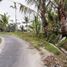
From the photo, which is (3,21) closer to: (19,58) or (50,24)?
(50,24)

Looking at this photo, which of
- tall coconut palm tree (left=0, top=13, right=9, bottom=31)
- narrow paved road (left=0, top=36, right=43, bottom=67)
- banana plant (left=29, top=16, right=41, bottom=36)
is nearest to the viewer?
narrow paved road (left=0, top=36, right=43, bottom=67)

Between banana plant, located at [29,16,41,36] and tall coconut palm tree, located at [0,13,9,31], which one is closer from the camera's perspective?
banana plant, located at [29,16,41,36]

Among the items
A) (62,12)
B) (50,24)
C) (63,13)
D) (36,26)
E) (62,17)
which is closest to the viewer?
(62,17)

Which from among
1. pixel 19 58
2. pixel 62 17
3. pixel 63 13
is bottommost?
pixel 19 58

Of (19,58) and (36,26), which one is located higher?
(36,26)

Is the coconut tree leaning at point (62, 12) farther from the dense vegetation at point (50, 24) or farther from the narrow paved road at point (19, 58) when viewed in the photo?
the narrow paved road at point (19, 58)

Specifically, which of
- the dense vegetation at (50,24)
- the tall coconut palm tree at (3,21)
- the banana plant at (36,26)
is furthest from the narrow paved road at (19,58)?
the tall coconut palm tree at (3,21)

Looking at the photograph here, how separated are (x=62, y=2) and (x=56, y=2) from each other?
107 cm

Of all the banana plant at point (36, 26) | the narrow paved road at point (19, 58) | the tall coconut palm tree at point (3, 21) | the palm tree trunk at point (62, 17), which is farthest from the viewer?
the tall coconut palm tree at point (3, 21)

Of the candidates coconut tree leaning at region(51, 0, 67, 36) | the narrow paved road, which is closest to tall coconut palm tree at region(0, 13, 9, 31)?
coconut tree leaning at region(51, 0, 67, 36)

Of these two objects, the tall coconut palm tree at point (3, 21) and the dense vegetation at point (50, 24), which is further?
the tall coconut palm tree at point (3, 21)

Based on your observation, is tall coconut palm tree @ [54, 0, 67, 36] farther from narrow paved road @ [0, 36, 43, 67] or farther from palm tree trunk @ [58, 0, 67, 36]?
narrow paved road @ [0, 36, 43, 67]

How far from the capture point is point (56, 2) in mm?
27484

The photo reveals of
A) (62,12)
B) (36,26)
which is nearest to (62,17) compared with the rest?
(62,12)
